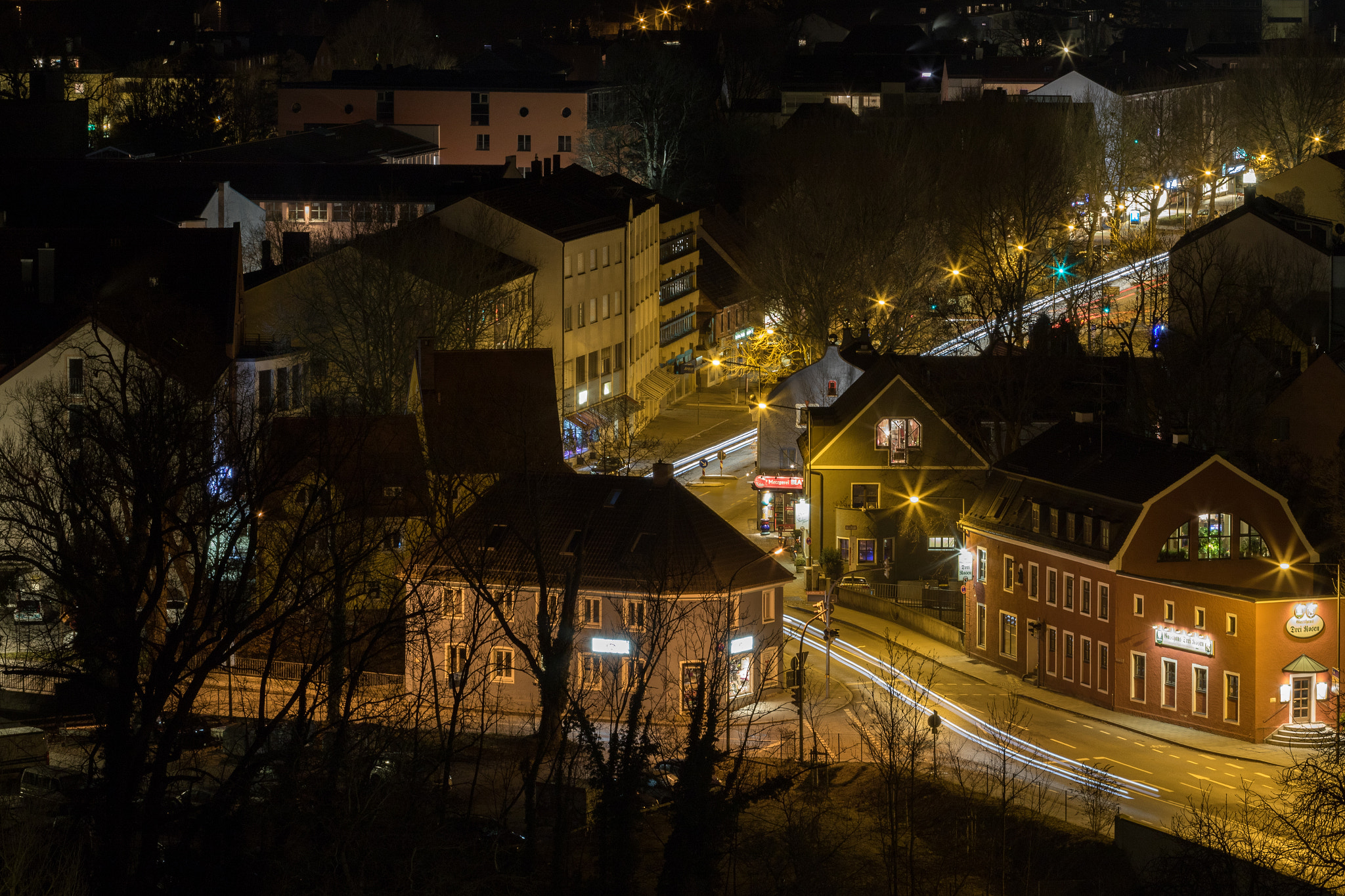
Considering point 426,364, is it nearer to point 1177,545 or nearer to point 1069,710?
point 1069,710

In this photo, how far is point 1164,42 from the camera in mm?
167500

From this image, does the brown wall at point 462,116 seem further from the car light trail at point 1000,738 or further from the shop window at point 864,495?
the car light trail at point 1000,738

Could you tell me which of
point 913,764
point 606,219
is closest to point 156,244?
point 606,219

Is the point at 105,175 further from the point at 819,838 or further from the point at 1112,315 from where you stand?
the point at 819,838

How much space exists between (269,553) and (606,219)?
3544cm

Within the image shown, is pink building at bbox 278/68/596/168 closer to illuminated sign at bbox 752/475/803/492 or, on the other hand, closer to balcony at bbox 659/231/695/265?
balcony at bbox 659/231/695/265

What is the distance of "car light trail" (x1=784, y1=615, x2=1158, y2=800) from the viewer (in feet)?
146

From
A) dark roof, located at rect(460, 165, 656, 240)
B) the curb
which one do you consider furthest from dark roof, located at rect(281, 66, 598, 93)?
the curb

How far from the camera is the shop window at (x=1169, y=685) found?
49.7 metres

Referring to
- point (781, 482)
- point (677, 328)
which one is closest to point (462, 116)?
point (677, 328)

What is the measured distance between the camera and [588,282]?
3081 inches

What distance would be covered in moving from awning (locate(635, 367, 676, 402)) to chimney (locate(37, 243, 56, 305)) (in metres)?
32.0

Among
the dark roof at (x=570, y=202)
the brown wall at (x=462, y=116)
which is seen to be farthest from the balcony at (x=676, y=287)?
the brown wall at (x=462, y=116)

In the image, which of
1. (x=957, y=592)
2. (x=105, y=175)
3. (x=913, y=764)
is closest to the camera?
(x=913, y=764)
